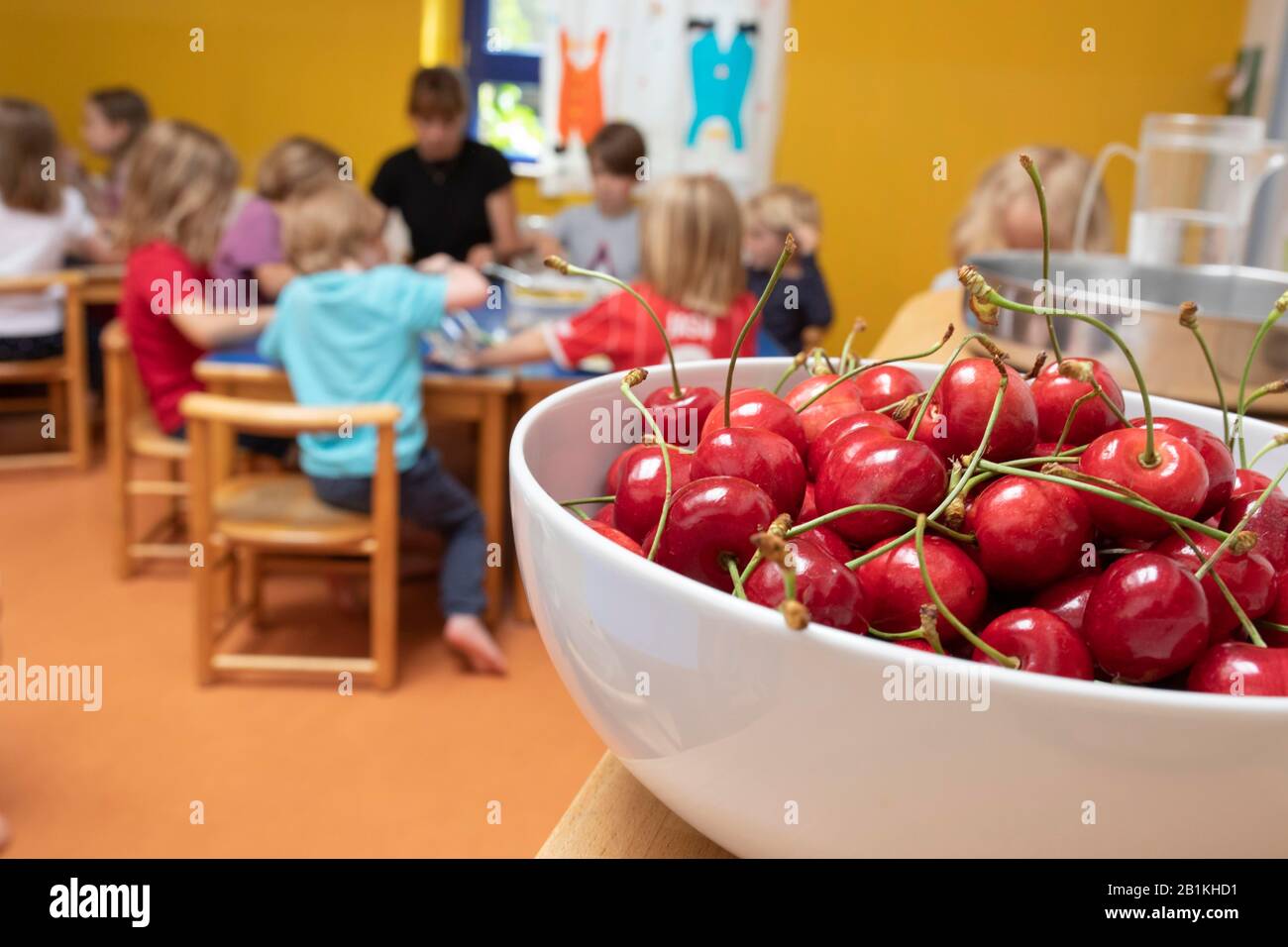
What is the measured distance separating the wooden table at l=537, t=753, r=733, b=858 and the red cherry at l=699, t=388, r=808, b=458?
156 millimetres

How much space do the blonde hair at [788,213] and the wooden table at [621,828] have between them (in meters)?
2.87

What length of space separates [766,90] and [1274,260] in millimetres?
1983

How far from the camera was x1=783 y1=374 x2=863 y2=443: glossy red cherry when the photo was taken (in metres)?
0.53

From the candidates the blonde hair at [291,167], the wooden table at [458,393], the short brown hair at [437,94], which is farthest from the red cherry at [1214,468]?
the short brown hair at [437,94]

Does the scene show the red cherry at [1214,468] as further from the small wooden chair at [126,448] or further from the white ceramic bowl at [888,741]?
the small wooden chair at [126,448]

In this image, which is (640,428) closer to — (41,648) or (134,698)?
(134,698)

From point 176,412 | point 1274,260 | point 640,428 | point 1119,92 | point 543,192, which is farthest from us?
point 543,192

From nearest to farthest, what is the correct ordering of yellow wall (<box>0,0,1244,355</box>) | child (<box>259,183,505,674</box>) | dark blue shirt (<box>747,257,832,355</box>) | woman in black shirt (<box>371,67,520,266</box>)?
child (<box>259,183,505,674</box>) → dark blue shirt (<box>747,257,832,355</box>) → woman in black shirt (<box>371,67,520,266</box>) → yellow wall (<box>0,0,1244,355</box>)

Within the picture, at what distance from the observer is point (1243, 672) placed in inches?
14.4

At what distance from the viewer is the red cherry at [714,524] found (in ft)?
1.32

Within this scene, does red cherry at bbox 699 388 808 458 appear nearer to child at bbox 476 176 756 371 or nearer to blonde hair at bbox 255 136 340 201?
child at bbox 476 176 756 371

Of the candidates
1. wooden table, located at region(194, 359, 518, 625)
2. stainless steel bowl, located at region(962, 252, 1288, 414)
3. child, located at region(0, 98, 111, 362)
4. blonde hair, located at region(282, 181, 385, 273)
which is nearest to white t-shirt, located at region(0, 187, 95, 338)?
child, located at region(0, 98, 111, 362)

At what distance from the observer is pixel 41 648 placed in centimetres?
234
